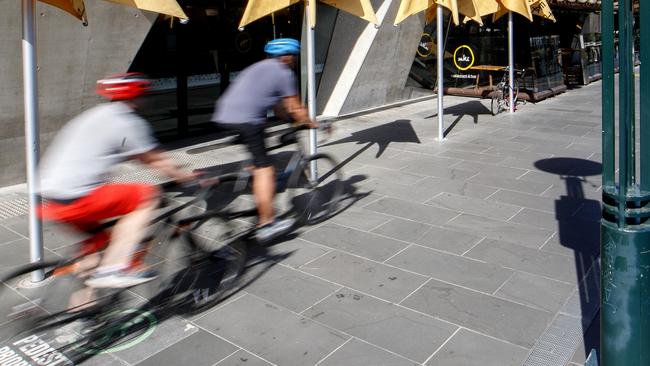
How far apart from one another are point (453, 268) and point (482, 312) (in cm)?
84

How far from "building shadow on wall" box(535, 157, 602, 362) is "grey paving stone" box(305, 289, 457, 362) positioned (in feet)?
3.12

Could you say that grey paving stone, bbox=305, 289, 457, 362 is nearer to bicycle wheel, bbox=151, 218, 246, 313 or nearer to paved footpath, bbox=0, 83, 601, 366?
paved footpath, bbox=0, 83, 601, 366

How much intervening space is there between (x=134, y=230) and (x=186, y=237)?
0.65 m

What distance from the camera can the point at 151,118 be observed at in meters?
10.4

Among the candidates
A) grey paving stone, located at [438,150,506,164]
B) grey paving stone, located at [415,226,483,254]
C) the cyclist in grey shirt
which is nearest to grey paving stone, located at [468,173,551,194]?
grey paving stone, located at [438,150,506,164]

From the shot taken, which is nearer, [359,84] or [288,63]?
[288,63]

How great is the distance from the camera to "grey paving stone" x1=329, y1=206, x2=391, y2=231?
6.50 m

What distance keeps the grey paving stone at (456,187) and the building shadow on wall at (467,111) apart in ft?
14.6

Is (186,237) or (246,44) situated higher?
(246,44)

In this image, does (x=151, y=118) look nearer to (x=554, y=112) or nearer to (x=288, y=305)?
(x=288, y=305)

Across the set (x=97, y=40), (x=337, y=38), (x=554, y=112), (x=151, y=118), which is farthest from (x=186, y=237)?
(x=554, y=112)

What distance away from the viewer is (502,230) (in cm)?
636

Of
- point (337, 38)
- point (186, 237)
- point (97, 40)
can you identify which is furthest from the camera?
point (337, 38)

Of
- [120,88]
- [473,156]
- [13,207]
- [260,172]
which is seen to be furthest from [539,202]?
[13,207]
